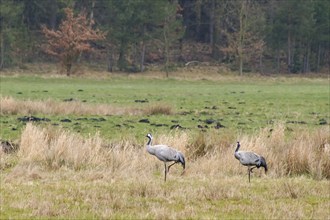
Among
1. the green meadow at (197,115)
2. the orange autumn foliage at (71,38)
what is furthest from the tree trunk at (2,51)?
the green meadow at (197,115)

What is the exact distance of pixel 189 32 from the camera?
107 meters

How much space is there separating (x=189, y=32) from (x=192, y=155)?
89944mm

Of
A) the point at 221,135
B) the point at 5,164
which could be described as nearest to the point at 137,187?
the point at 5,164

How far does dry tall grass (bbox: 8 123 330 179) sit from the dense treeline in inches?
2513

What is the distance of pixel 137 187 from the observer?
13227 millimetres

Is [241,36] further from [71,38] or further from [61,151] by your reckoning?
[61,151]

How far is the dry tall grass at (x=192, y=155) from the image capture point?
1644cm

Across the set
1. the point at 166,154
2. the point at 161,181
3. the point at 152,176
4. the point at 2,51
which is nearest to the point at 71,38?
the point at 2,51

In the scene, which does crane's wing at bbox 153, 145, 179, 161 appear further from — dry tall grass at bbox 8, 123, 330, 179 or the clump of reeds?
the clump of reeds

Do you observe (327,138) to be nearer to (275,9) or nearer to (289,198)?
(289,198)

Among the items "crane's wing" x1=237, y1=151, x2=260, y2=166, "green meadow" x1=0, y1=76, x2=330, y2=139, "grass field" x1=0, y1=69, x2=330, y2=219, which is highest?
"crane's wing" x1=237, y1=151, x2=260, y2=166

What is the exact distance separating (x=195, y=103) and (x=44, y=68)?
4702 centimetres

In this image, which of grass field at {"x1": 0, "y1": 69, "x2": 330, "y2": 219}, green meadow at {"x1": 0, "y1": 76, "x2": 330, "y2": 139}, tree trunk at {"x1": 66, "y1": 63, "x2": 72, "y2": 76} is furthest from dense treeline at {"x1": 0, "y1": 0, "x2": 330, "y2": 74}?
grass field at {"x1": 0, "y1": 69, "x2": 330, "y2": 219}

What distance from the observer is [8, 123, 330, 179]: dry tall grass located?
53.9 feet
